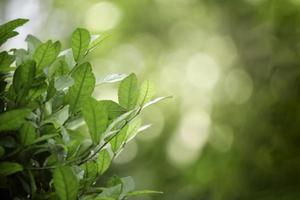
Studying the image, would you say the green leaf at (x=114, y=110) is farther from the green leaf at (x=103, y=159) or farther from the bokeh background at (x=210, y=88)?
the bokeh background at (x=210, y=88)

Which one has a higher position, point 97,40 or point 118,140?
point 97,40

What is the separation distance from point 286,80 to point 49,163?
140 cm

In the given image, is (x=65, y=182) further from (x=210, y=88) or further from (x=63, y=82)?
→ (x=210, y=88)

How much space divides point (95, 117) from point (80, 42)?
0.09 meters

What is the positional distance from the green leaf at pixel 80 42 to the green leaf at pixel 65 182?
0.15m

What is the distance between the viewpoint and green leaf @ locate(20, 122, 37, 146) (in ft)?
1.48

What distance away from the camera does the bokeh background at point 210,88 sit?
1.70 m

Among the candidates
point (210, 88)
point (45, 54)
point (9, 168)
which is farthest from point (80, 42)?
point (210, 88)

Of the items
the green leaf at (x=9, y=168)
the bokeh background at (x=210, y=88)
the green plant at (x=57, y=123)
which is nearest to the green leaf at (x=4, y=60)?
the green plant at (x=57, y=123)

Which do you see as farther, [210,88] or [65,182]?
[210,88]

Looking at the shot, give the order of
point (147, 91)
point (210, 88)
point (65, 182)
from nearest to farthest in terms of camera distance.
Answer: point (65, 182) → point (147, 91) → point (210, 88)

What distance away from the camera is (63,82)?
0.49 metres

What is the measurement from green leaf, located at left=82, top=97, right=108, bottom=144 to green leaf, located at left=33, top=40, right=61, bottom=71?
0.24 ft

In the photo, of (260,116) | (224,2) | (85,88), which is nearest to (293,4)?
(224,2)
